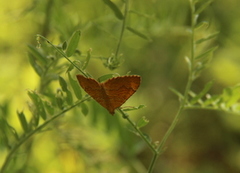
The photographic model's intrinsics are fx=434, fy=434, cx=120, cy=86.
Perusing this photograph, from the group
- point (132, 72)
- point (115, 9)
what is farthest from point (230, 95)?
point (132, 72)

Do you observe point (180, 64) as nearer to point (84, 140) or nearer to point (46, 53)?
point (84, 140)

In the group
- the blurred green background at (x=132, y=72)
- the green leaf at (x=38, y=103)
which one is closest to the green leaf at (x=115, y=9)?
the blurred green background at (x=132, y=72)

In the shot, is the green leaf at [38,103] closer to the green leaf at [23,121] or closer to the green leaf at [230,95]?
the green leaf at [23,121]

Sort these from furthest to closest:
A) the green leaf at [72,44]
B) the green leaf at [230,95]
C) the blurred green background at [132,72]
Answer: the blurred green background at [132,72] → the green leaf at [230,95] → the green leaf at [72,44]

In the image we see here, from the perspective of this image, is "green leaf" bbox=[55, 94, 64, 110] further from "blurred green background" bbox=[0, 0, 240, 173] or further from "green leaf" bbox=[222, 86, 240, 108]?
"green leaf" bbox=[222, 86, 240, 108]

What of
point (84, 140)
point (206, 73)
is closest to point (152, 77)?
point (206, 73)

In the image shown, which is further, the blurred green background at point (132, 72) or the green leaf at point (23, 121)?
the blurred green background at point (132, 72)

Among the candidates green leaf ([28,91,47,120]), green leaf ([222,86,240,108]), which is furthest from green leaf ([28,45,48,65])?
green leaf ([222,86,240,108])

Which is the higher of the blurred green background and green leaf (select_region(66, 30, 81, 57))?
green leaf (select_region(66, 30, 81, 57))
